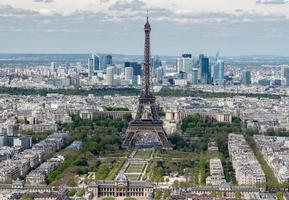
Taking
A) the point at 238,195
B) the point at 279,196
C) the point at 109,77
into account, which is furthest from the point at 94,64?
the point at 279,196

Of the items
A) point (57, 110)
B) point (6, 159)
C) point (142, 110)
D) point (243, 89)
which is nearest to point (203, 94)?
point (243, 89)

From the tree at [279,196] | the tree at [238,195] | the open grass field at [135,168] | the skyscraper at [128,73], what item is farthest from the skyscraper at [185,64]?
the tree at [238,195]

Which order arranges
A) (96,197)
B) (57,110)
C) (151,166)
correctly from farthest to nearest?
1. (57,110)
2. (151,166)
3. (96,197)

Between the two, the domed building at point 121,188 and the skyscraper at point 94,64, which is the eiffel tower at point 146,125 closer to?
the domed building at point 121,188

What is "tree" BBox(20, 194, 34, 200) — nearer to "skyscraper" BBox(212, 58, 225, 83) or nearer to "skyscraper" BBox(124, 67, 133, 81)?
"skyscraper" BBox(124, 67, 133, 81)

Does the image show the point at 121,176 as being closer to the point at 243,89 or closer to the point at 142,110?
the point at 142,110

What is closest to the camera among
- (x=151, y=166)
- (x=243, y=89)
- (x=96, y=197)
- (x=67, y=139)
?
(x=96, y=197)
